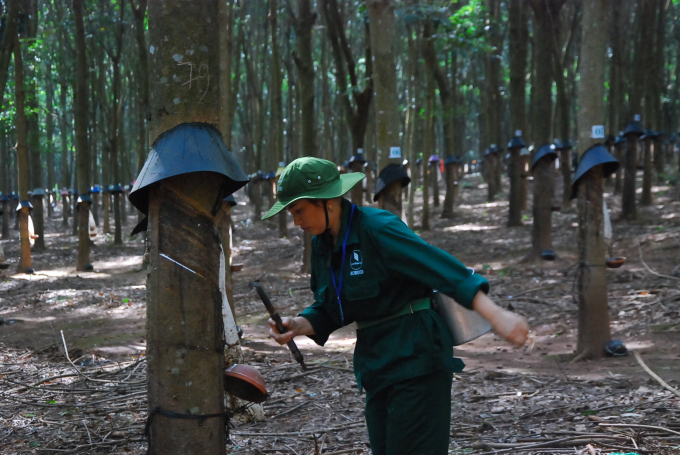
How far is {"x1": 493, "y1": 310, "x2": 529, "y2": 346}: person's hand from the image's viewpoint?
2367 millimetres

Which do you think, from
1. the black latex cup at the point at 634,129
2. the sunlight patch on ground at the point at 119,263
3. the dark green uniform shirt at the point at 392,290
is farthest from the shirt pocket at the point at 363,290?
the sunlight patch on ground at the point at 119,263

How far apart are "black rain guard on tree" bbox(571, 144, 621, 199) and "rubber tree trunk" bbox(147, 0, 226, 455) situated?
436 cm

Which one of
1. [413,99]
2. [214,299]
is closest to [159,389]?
[214,299]

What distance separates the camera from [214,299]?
2623 mm

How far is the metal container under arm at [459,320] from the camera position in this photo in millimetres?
2641

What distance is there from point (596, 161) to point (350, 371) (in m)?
2.90

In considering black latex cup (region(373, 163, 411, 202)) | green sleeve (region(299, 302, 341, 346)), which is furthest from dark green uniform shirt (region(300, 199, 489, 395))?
black latex cup (region(373, 163, 411, 202))

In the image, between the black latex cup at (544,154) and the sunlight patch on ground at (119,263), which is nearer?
the black latex cup at (544,154)

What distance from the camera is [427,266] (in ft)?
8.21

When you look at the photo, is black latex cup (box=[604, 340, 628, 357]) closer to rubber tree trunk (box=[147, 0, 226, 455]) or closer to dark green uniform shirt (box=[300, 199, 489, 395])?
dark green uniform shirt (box=[300, 199, 489, 395])

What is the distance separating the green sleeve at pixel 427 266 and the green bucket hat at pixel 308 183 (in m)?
0.27

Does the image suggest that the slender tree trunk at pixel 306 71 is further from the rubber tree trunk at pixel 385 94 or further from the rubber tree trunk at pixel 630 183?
the rubber tree trunk at pixel 630 183

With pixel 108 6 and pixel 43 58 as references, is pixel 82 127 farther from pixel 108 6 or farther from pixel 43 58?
pixel 43 58

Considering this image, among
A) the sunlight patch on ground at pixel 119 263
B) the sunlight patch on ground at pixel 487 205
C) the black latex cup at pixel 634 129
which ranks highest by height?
the black latex cup at pixel 634 129
